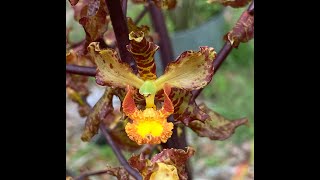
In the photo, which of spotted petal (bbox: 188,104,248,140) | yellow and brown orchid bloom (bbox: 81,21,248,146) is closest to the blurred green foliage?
spotted petal (bbox: 188,104,248,140)

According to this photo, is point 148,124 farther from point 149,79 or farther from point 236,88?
point 236,88

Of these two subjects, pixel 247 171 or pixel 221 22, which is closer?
pixel 247 171

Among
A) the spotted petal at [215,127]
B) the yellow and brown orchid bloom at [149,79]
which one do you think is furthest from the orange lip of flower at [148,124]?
the spotted petal at [215,127]

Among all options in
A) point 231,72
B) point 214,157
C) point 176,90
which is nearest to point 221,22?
point 231,72

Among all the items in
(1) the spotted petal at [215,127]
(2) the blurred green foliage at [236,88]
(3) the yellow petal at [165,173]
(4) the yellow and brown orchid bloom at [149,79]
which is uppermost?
(2) the blurred green foliage at [236,88]

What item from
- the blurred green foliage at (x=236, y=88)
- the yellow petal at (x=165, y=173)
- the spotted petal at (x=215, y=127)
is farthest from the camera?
the blurred green foliage at (x=236, y=88)

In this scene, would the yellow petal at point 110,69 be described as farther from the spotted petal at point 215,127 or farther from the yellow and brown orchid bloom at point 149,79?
the spotted petal at point 215,127

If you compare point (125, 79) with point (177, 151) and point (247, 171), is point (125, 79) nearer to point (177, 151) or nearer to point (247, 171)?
point (177, 151)
